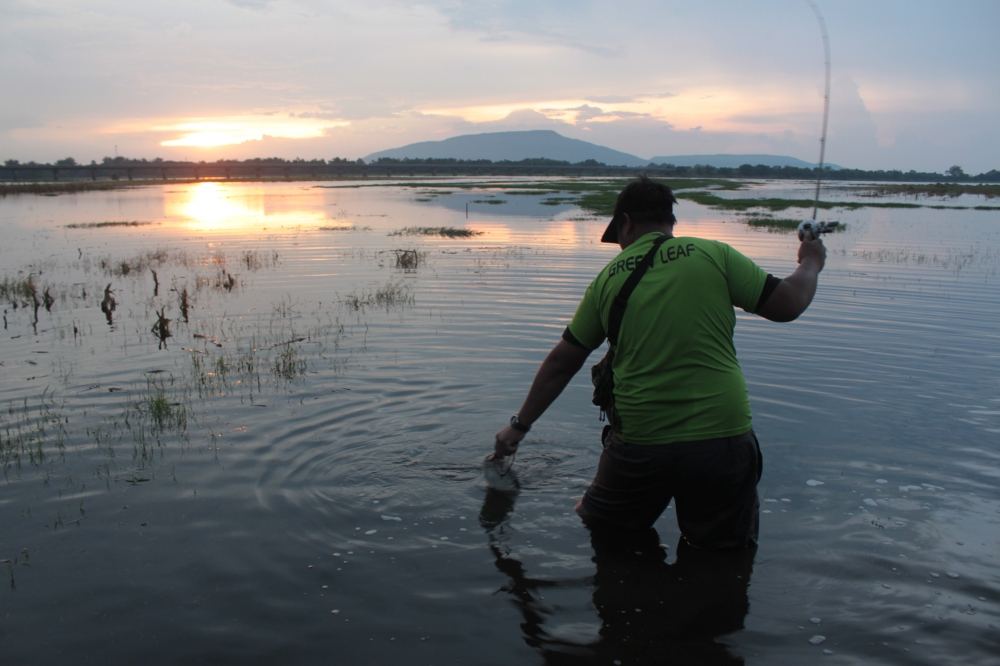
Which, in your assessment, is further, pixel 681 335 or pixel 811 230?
pixel 811 230

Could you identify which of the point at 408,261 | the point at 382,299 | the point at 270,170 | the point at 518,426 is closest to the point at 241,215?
the point at 408,261

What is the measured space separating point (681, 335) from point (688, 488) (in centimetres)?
Answer: 97

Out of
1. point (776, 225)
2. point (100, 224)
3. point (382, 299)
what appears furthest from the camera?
point (100, 224)

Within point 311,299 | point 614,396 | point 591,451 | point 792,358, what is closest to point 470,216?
point 311,299

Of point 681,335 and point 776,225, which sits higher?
point 776,225

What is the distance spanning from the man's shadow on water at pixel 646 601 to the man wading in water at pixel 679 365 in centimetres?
50

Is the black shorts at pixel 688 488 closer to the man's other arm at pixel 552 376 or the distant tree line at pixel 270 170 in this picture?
the man's other arm at pixel 552 376

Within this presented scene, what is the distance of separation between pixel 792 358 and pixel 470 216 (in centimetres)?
3202

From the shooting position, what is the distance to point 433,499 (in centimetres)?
678

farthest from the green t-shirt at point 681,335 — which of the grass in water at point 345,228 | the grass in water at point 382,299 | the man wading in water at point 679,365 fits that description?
the grass in water at point 345,228

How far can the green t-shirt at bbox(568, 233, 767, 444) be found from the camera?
430cm

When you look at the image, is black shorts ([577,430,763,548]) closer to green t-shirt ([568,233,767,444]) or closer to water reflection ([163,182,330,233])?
green t-shirt ([568,233,767,444])

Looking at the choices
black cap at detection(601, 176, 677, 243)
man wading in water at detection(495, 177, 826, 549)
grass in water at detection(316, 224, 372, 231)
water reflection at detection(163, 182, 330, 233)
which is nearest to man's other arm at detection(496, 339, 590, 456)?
man wading in water at detection(495, 177, 826, 549)

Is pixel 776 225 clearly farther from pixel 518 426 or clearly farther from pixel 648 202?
pixel 648 202
